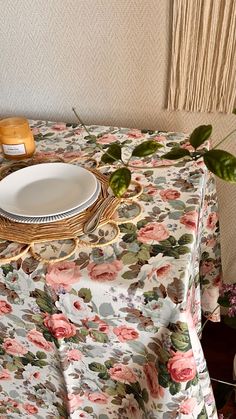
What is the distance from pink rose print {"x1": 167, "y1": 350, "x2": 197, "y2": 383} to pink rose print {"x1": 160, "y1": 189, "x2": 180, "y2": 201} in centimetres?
31

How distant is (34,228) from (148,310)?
0.88ft

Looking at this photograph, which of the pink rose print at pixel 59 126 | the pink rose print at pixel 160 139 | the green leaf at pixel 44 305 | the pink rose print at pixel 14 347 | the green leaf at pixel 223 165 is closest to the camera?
the green leaf at pixel 223 165

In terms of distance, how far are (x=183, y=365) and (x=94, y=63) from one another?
33.4 inches

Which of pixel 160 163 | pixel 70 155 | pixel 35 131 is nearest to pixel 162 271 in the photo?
pixel 160 163

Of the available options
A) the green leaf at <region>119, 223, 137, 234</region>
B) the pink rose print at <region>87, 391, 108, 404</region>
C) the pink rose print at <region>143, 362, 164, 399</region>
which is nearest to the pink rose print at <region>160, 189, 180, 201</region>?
the green leaf at <region>119, 223, 137, 234</region>

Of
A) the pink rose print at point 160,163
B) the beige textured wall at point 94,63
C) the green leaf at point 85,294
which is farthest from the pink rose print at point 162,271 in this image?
the beige textured wall at point 94,63

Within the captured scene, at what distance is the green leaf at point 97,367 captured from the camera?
2.66 feet

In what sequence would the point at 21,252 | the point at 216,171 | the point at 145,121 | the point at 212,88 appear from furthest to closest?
the point at 145,121 → the point at 212,88 → the point at 21,252 → the point at 216,171

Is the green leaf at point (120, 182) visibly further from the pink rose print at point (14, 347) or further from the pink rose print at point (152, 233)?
the pink rose print at point (14, 347)

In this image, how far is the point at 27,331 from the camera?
812mm

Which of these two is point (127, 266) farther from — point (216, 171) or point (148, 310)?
point (216, 171)

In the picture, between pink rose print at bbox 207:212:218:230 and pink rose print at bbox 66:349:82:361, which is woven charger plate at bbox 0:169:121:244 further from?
pink rose print at bbox 207:212:218:230

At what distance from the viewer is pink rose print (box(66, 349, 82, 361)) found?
2.64ft

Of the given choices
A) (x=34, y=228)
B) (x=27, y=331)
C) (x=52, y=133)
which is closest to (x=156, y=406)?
(x=27, y=331)
